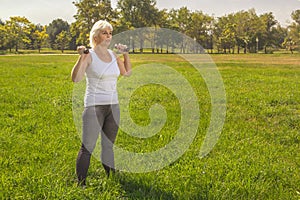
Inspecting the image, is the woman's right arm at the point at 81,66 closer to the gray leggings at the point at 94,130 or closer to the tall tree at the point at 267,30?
the gray leggings at the point at 94,130

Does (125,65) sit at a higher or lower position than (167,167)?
higher

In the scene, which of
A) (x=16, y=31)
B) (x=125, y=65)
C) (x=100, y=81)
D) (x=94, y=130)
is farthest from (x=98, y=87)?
(x=16, y=31)

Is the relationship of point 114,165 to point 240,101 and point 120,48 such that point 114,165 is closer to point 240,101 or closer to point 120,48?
point 120,48

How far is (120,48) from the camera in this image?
381 cm

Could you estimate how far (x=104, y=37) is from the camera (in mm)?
3549

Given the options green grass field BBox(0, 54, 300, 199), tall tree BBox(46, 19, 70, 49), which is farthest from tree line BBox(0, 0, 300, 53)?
green grass field BBox(0, 54, 300, 199)

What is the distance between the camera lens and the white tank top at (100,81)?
138 inches

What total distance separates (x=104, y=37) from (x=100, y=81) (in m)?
0.47

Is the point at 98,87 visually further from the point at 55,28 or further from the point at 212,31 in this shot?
the point at 55,28

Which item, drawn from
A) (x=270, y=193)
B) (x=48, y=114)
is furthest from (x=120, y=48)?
(x=48, y=114)

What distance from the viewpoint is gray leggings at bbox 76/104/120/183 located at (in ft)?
11.9

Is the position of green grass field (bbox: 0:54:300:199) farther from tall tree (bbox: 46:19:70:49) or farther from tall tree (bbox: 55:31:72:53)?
tall tree (bbox: 46:19:70:49)

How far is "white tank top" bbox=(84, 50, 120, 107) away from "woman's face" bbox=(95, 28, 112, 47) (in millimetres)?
137

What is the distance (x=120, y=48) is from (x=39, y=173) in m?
1.82
